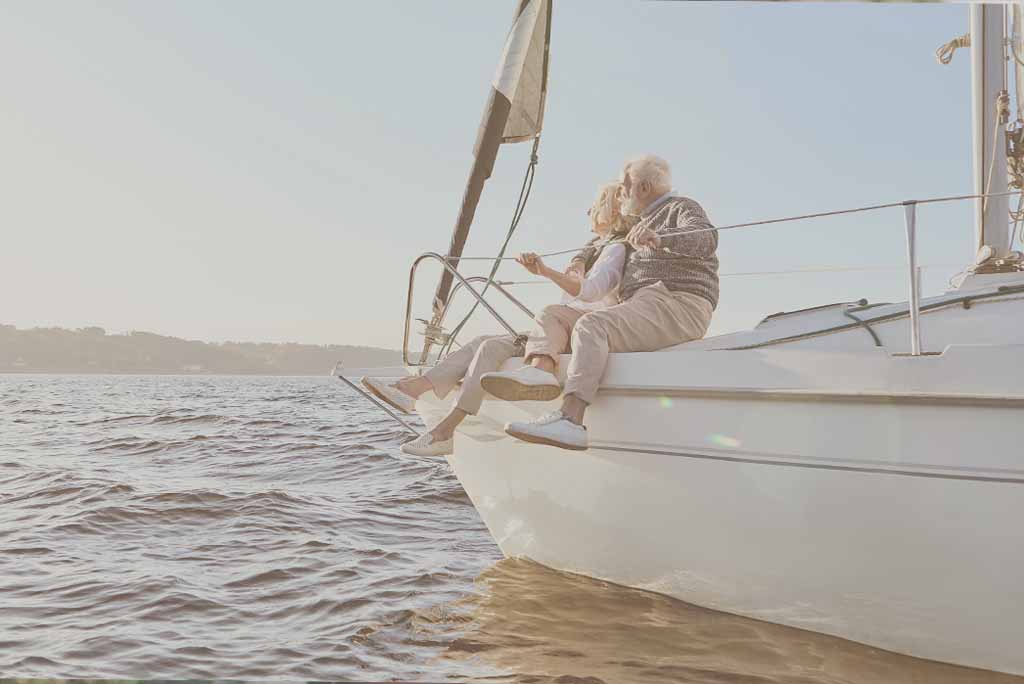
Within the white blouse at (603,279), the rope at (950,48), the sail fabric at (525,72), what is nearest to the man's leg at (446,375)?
A: the white blouse at (603,279)

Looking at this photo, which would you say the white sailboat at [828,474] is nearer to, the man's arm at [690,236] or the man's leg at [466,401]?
the man's leg at [466,401]

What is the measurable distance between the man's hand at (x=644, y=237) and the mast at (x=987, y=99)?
3430 millimetres

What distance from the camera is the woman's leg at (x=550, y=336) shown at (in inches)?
154

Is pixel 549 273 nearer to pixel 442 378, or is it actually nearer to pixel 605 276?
pixel 605 276

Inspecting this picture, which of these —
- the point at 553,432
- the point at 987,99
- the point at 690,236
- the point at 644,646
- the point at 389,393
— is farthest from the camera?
the point at 987,99

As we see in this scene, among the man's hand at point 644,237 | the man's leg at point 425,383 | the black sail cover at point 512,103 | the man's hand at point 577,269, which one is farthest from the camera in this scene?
the black sail cover at point 512,103

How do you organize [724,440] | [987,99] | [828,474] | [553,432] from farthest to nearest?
[987,99], [553,432], [724,440], [828,474]

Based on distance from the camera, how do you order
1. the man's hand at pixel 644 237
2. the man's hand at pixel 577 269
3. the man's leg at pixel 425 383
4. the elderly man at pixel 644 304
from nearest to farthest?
the elderly man at pixel 644 304, the man's hand at pixel 644 237, the man's leg at pixel 425 383, the man's hand at pixel 577 269

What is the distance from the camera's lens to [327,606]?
14.4 ft

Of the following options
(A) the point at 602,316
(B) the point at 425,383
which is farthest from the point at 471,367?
(A) the point at 602,316

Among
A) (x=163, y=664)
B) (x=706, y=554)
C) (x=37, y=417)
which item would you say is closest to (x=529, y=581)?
(x=706, y=554)

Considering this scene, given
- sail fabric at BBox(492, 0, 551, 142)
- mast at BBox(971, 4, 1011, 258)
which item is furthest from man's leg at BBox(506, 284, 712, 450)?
mast at BBox(971, 4, 1011, 258)

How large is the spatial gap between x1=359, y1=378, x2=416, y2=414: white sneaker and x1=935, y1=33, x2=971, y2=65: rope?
673 centimetres

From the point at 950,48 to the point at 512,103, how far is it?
16.1 feet
